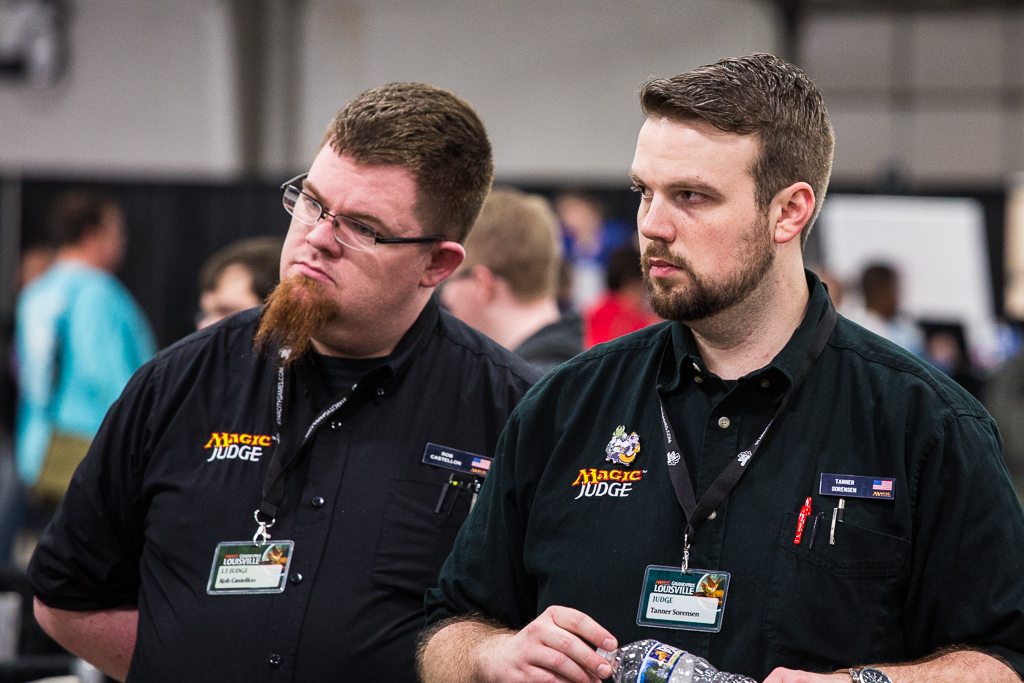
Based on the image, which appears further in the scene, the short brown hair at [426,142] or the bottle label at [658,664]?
the short brown hair at [426,142]

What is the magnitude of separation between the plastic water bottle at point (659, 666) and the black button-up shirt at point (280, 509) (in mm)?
523

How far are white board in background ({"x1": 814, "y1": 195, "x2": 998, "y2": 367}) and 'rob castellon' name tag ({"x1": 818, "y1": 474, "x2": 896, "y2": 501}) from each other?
7.16 m

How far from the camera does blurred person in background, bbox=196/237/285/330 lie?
3143 mm

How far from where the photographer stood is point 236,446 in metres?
2.02

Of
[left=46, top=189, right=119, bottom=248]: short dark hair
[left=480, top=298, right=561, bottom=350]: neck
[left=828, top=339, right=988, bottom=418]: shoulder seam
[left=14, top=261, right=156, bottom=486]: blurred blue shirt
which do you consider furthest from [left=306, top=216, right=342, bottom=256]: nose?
[left=46, top=189, right=119, bottom=248]: short dark hair

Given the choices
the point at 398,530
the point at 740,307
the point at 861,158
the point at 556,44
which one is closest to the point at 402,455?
the point at 398,530

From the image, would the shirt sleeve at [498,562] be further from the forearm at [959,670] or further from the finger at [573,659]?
the forearm at [959,670]

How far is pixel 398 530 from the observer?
194 centimetres

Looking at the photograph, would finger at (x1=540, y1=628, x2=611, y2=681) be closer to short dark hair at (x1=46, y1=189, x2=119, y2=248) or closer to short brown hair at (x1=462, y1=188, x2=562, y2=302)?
short brown hair at (x1=462, y1=188, x2=562, y2=302)

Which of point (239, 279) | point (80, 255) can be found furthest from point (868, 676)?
point (80, 255)

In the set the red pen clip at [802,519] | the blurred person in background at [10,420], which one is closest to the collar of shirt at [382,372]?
the red pen clip at [802,519]

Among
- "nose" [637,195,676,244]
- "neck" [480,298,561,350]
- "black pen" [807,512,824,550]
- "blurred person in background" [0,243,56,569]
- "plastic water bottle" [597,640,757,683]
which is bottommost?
"blurred person in background" [0,243,56,569]

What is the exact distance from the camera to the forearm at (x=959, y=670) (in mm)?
1421

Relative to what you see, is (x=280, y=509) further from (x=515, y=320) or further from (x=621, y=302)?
(x=621, y=302)
